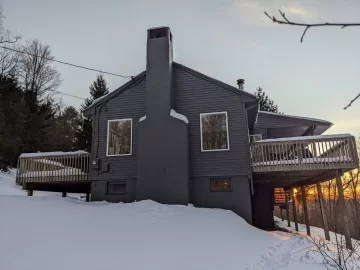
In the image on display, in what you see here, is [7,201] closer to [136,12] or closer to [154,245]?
[154,245]

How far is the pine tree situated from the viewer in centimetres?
2541

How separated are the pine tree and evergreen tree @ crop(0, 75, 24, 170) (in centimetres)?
485

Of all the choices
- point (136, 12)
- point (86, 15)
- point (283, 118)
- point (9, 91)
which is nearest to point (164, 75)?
point (136, 12)

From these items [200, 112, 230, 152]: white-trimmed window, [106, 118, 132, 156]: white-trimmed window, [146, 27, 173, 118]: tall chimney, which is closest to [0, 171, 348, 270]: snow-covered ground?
[200, 112, 230, 152]: white-trimmed window

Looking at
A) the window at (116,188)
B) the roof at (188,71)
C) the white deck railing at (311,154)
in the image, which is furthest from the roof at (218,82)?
the window at (116,188)

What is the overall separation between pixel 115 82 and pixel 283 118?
23.8 metres

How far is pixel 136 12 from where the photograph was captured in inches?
435

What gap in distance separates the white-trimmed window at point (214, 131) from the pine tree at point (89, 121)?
53.6ft

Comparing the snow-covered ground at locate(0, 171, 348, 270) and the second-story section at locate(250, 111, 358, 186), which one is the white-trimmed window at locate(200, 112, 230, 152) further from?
the snow-covered ground at locate(0, 171, 348, 270)

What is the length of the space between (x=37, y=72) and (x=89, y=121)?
26.6 ft

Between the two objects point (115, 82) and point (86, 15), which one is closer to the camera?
point (86, 15)

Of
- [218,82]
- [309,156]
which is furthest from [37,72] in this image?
[309,156]

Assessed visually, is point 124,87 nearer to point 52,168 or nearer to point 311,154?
point 52,168

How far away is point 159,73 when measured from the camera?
12055 mm
